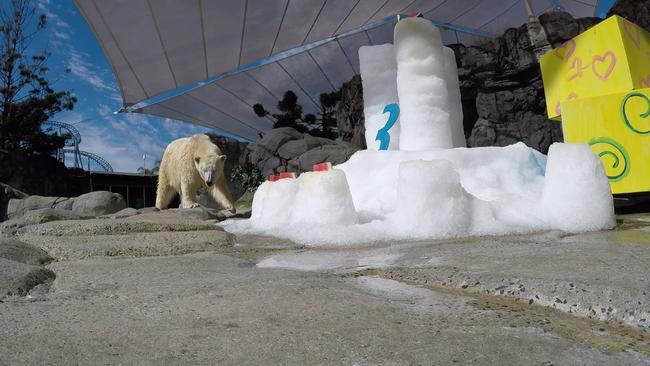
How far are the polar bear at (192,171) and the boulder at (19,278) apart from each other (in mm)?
5248

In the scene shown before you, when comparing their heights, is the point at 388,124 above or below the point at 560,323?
above

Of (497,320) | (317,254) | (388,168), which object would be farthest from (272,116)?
(497,320)

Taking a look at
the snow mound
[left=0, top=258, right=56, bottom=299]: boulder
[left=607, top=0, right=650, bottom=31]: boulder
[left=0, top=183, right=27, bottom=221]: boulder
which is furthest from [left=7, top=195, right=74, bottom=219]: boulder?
[left=607, top=0, right=650, bottom=31]: boulder

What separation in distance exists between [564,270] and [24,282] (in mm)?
1597

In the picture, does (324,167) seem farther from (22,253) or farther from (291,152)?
(291,152)

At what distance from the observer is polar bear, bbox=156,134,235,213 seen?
6828mm

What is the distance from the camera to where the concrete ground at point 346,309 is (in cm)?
75

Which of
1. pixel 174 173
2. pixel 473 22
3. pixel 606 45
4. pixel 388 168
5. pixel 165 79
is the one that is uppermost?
pixel 473 22

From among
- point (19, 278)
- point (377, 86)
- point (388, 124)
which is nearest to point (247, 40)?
point (377, 86)

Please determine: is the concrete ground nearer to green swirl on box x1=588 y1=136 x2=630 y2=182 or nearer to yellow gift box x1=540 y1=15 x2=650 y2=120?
green swirl on box x1=588 y1=136 x2=630 y2=182

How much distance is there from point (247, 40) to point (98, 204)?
6708 mm

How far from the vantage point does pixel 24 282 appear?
1.37m

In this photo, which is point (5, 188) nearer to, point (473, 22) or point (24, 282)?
point (24, 282)

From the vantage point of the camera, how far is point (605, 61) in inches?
174
